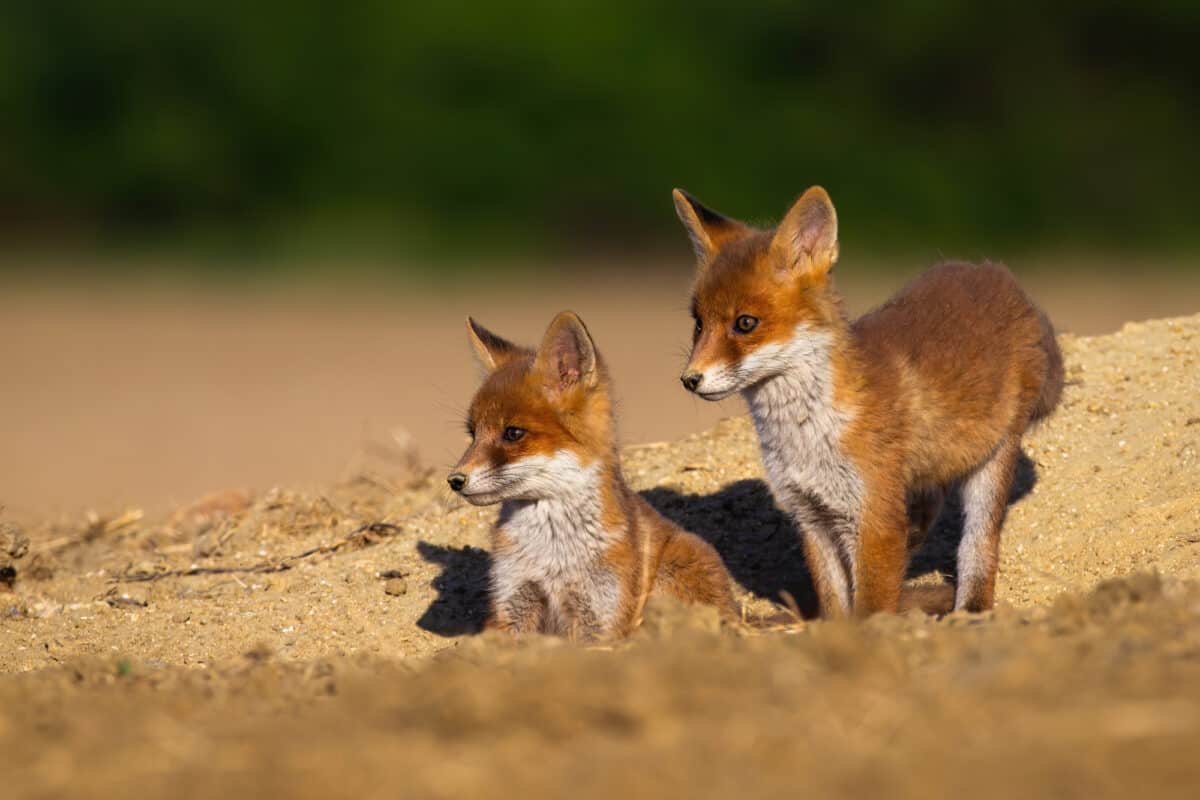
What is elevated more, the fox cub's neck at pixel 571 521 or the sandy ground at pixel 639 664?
the fox cub's neck at pixel 571 521

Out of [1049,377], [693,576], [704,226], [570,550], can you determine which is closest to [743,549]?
[693,576]

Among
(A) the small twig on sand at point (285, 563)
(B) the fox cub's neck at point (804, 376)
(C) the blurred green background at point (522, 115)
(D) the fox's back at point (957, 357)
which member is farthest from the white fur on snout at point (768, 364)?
(C) the blurred green background at point (522, 115)

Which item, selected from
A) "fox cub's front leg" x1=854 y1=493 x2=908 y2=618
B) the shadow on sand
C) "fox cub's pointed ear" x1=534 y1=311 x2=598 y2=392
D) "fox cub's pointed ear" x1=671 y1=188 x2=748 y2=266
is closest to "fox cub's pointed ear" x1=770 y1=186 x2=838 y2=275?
"fox cub's pointed ear" x1=671 y1=188 x2=748 y2=266

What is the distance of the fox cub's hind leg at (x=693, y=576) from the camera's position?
257 inches

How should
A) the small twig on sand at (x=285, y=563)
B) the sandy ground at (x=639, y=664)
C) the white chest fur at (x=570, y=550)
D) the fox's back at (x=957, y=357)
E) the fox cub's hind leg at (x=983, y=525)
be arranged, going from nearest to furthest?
1. the sandy ground at (x=639, y=664)
2. the white chest fur at (x=570, y=550)
3. the fox's back at (x=957, y=357)
4. the fox cub's hind leg at (x=983, y=525)
5. the small twig on sand at (x=285, y=563)

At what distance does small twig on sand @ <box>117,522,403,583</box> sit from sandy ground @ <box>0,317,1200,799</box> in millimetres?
20

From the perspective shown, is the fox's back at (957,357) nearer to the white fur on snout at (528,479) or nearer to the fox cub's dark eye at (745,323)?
the fox cub's dark eye at (745,323)

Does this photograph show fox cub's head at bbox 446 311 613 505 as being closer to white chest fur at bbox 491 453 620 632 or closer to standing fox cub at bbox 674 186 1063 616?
white chest fur at bbox 491 453 620 632

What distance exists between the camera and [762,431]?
267 inches

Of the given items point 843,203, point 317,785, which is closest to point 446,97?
point 843,203

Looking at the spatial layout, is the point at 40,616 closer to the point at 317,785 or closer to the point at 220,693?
the point at 220,693

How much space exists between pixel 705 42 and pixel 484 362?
56.8ft

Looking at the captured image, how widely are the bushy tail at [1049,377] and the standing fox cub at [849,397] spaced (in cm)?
28

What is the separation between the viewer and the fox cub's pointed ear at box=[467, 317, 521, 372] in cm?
701
